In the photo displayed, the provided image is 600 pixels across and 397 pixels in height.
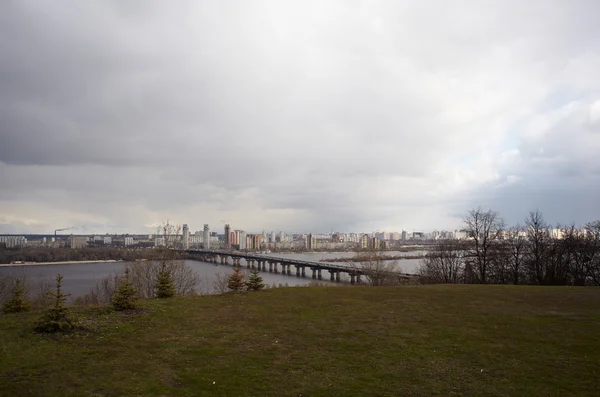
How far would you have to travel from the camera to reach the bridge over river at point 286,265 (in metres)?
53.0

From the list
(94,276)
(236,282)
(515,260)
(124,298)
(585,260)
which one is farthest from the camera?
(94,276)

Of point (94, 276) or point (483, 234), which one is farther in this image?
point (94, 276)

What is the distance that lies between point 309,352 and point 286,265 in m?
73.4

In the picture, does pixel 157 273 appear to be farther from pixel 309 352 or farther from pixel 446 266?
pixel 446 266

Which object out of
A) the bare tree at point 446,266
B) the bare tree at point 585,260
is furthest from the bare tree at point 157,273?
the bare tree at point 585,260

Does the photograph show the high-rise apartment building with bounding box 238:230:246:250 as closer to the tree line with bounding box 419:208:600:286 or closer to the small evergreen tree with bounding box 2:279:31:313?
the tree line with bounding box 419:208:600:286

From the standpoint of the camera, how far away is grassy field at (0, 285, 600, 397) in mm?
6043

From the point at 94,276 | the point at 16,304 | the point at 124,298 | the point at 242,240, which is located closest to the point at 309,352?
the point at 124,298

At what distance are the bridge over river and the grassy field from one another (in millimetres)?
25122

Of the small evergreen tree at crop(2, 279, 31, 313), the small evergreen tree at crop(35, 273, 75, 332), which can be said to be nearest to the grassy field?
the small evergreen tree at crop(35, 273, 75, 332)

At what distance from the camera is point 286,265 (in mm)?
80250

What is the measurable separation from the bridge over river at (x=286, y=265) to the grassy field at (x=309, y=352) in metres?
25.1

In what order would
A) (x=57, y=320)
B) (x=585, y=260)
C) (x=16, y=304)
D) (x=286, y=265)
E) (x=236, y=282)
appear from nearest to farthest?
(x=57, y=320) < (x=16, y=304) < (x=236, y=282) < (x=585, y=260) < (x=286, y=265)

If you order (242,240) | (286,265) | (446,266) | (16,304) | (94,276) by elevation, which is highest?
(16,304)
